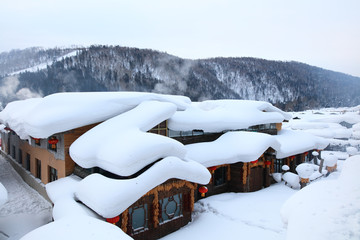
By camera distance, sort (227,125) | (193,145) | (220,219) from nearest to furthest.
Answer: (220,219) → (193,145) → (227,125)

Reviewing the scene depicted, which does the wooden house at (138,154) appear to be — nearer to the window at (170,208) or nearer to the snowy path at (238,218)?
the window at (170,208)

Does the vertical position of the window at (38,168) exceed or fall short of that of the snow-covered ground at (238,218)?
it exceeds it

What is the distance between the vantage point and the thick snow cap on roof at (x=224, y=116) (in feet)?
40.9

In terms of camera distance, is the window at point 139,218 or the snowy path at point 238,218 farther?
the snowy path at point 238,218

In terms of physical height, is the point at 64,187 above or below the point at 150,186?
below

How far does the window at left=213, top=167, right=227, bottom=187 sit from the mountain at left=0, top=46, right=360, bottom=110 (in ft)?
194

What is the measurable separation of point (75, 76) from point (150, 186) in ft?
225

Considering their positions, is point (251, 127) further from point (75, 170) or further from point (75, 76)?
point (75, 76)

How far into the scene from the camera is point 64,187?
29.5 feet

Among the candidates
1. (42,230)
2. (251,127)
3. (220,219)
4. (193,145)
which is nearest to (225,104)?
(251,127)

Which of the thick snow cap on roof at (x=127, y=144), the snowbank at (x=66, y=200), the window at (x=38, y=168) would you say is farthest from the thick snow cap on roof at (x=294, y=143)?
the window at (x=38, y=168)

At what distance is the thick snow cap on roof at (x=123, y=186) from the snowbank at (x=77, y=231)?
5.19 feet

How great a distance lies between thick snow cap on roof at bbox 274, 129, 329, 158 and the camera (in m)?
15.0

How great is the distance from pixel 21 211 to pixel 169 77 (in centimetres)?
7451
